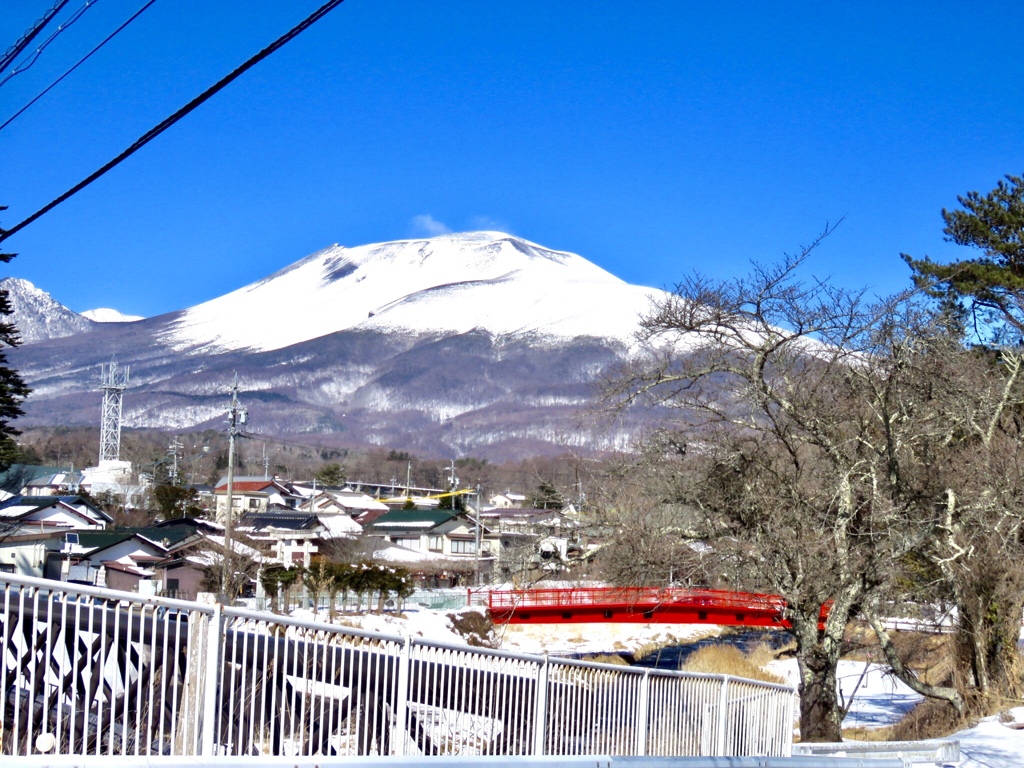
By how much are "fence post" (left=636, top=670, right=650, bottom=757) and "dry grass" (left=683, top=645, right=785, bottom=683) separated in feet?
65.6

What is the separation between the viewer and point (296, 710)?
291 inches

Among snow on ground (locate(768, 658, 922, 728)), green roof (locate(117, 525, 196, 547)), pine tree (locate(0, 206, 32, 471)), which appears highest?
pine tree (locate(0, 206, 32, 471))

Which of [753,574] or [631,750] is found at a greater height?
[753,574]

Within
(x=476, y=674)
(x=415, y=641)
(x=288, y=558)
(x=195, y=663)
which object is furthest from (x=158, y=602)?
(x=288, y=558)

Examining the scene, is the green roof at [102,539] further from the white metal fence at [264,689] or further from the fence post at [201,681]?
the fence post at [201,681]

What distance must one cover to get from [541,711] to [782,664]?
28.6 metres

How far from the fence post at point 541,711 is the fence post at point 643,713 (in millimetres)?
1143

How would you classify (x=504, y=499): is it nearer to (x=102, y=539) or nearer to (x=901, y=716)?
(x=102, y=539)

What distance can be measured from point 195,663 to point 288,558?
163ft

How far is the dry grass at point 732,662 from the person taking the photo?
102 feet

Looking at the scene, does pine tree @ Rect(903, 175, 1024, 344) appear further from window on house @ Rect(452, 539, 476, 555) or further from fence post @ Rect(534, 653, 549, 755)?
window on house @ Rect(452, 539, 476, 555)

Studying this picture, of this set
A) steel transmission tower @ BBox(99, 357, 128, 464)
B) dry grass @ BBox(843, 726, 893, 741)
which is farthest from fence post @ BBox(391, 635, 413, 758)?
steel transmission tower @ BBox(99, 357, 128, 464)

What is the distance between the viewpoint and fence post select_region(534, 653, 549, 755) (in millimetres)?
8758

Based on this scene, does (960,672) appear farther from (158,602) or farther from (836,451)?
(158,602)
